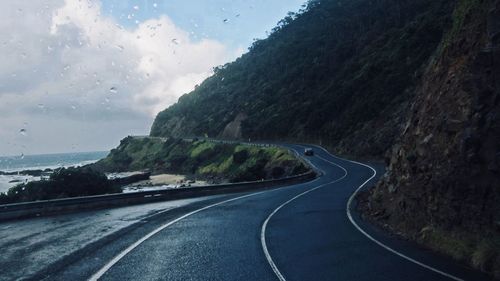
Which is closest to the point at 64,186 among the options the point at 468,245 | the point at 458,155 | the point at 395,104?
the point at 458,155

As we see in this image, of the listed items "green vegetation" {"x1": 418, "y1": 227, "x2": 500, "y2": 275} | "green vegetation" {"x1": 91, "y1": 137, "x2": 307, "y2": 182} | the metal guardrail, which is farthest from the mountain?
"green vegetation" {"x1": 91, "y1": 137, "x2": 307, "y2": 182}

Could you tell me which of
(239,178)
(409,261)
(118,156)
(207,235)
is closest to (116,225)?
Answer: (207,235)

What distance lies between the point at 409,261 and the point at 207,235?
17.9ft

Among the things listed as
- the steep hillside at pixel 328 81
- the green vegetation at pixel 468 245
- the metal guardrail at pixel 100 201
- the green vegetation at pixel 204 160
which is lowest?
the green vegetation at pixel 468 245

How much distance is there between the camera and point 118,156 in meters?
136

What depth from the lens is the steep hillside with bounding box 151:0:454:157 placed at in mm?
69438

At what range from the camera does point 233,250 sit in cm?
1133

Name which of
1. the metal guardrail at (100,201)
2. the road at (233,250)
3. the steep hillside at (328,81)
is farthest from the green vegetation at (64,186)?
the steep hillside at (328,81)

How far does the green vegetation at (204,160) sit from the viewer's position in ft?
192

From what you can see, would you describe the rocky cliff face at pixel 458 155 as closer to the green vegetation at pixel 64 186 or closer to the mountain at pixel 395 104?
the mountain at pixel 395 104

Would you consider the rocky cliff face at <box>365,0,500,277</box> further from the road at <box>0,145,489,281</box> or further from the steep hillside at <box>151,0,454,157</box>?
the steep hillside at <box>151,0,454,157</box>

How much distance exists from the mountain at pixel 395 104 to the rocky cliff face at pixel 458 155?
35 mm

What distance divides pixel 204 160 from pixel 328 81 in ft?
99.0

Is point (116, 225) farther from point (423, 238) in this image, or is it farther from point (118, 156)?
point (118, 156)
